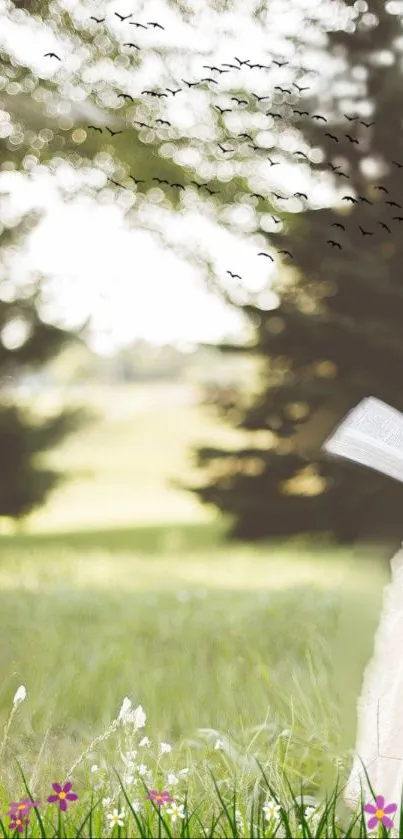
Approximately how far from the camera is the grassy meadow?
1.58 m

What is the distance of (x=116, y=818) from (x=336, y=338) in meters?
1.15

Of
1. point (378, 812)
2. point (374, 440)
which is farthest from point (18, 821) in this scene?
point (374, 440)

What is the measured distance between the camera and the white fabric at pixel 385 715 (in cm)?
107

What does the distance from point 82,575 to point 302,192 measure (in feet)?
3.08

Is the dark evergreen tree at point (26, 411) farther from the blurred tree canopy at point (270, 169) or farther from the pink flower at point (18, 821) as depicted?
the pink flower at point (18, 821)

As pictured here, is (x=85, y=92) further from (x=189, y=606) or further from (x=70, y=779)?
(x=70, y=779)

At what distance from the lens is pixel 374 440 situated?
1.06 metres

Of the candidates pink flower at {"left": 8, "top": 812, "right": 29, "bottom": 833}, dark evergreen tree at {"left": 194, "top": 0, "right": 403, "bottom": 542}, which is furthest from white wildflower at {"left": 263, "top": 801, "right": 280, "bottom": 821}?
dark evergreen tree at {"left": 194, "top": 0, "right": 403, "bottom": 542}

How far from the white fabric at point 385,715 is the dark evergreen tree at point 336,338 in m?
0.80

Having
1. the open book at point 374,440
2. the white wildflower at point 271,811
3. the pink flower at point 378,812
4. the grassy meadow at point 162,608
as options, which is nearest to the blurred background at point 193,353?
the grassy meadow at point 162,608

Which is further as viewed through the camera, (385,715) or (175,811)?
(175,811)

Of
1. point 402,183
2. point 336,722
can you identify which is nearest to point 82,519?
point 336,722

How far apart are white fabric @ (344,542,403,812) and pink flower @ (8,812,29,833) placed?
0.45m

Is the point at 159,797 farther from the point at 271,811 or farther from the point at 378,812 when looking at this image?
the point at 378,812
